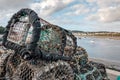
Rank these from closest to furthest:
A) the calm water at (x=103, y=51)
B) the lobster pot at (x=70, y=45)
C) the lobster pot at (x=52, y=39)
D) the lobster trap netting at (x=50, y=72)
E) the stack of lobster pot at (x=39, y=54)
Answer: the lobster trap netting at (x=50, y=72)
the stack of lobster pot at (x=39, y=54)
the lobster pot at (x=52, y=39)
the lobster pot at (x=70, y=45)
the calm water at (x=103, y=51)

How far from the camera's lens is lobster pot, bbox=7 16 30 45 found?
23.2 ft

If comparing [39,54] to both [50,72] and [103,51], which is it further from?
[103,51]

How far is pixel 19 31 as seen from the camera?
7.25 m

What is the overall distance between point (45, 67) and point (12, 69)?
1.36 meters

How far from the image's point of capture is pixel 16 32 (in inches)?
293

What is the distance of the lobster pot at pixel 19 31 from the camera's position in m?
7.08

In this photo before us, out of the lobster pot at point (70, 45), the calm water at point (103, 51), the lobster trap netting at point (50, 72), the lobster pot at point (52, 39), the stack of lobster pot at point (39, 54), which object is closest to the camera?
the lobster trap netting at point (50, 72)

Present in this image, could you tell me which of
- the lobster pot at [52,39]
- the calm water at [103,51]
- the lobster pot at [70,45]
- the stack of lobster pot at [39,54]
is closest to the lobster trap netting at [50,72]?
the stack of lobster pot at [39,54]

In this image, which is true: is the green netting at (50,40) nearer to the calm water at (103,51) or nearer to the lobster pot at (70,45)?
the lobster pot at (70,45)

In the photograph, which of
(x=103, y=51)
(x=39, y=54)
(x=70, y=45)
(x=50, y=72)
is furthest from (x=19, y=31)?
(x=103, y=51)

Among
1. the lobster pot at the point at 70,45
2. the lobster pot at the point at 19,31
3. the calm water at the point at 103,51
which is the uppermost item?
the lobster pot at the point at 19,31

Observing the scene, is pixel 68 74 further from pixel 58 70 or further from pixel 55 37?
pixel 55 37

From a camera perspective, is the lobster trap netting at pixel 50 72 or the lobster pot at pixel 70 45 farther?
the lobster pot at pixel 70 45

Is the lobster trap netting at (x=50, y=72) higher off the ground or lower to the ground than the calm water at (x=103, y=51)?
higher
